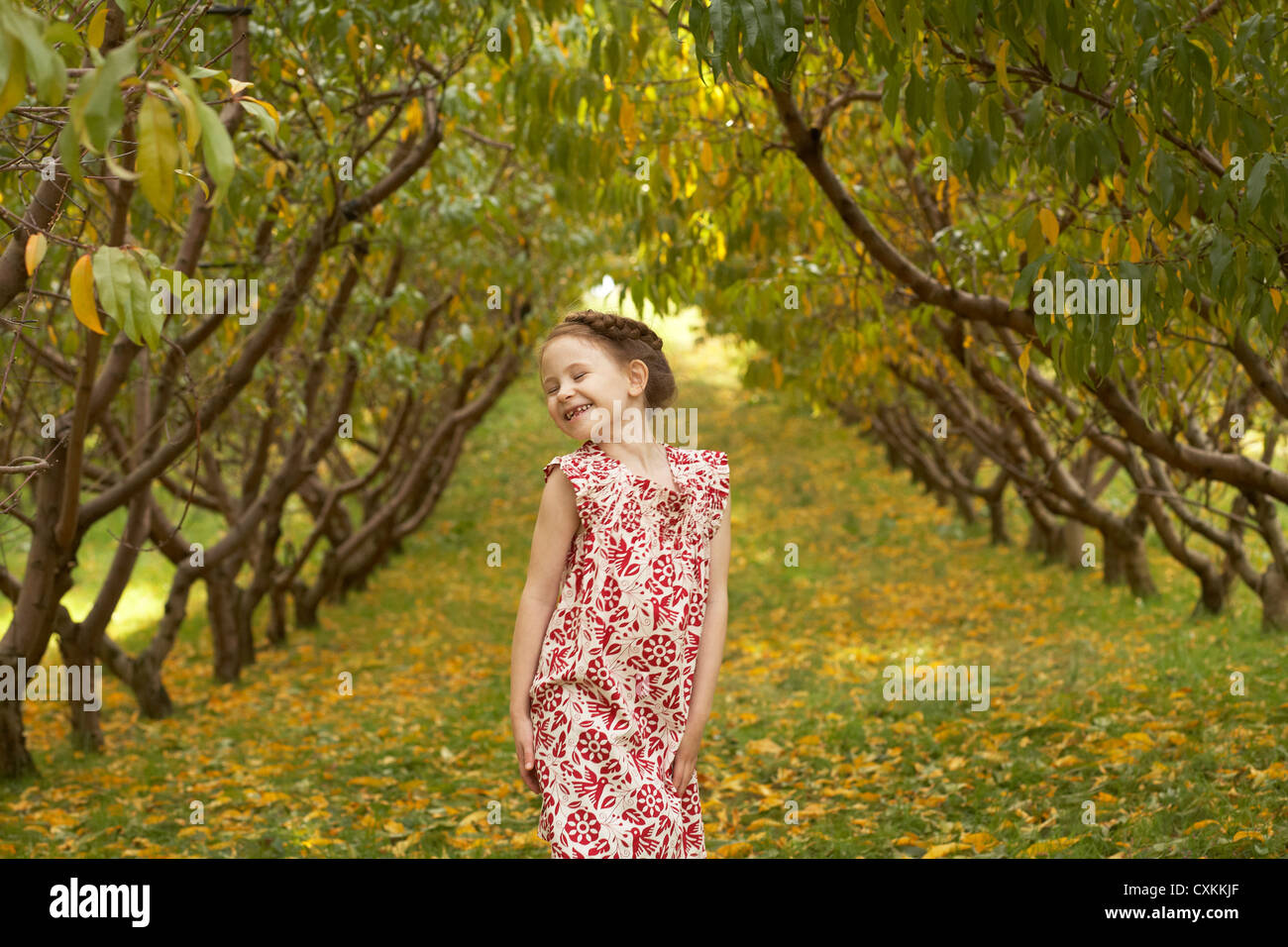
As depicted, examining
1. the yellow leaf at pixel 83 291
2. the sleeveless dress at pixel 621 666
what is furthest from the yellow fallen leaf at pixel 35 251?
the sleeveless dress at pixel 621 666

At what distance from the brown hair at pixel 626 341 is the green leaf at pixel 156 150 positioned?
1.26 meters

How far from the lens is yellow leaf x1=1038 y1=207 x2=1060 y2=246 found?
13.4 feet

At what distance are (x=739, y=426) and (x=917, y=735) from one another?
841 inches

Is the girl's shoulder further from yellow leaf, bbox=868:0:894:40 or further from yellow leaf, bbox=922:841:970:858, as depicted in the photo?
yellow leaf, bbox=922:841:970:858

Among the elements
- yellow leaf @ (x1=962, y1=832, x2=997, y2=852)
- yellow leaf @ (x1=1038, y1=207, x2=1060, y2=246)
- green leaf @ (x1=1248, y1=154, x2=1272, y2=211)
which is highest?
yellow leaf @ (x1=1038, y1=207, x2=1060, y2=246)

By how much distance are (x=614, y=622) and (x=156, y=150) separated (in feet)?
4.85

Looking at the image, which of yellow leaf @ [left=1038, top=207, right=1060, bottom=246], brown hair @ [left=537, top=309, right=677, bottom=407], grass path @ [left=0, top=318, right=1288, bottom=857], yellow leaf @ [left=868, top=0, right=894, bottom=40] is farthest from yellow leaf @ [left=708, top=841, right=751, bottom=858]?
yellow leaf @ [left=868, top=0, right=894, bottom=40]

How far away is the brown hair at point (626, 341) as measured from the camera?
9.87ft

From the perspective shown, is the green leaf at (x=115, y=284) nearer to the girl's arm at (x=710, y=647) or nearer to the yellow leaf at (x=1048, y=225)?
the girl's arm at (x=710, y=647)

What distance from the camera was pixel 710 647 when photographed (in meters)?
2.94

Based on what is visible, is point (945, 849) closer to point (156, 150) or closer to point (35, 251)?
point (35, 251)

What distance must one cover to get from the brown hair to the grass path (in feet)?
8.65
